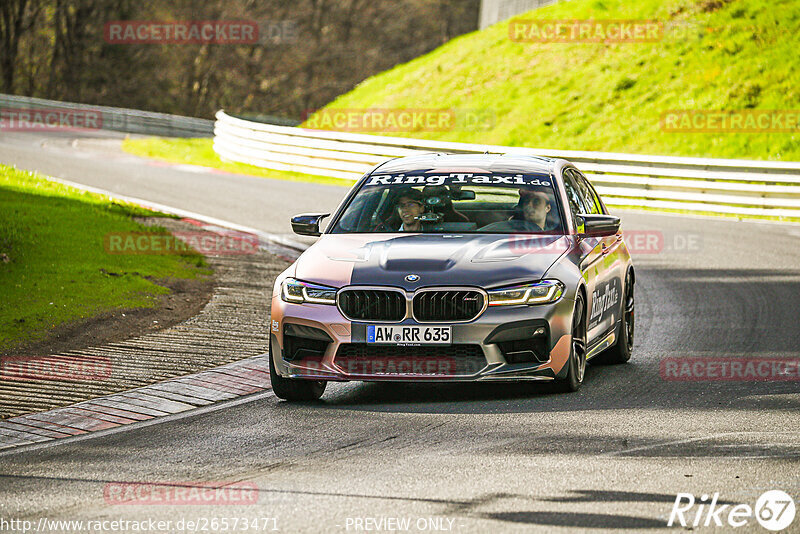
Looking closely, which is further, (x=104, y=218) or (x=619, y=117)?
(x=619, y=117)

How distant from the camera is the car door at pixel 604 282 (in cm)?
942

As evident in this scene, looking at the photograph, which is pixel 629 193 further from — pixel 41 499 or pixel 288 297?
pixel 41 499

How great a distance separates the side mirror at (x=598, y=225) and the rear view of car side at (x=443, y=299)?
0.5 inches

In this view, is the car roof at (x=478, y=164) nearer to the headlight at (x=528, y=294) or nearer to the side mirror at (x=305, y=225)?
the side mirror at (x=305, y=225)

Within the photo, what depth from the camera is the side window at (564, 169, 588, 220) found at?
32.6 ft

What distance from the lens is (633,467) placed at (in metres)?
6.69

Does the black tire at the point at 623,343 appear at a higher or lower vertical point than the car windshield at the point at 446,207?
lower

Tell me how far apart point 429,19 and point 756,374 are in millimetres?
62825

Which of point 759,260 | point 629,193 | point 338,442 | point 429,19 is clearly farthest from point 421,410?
point 429,19
